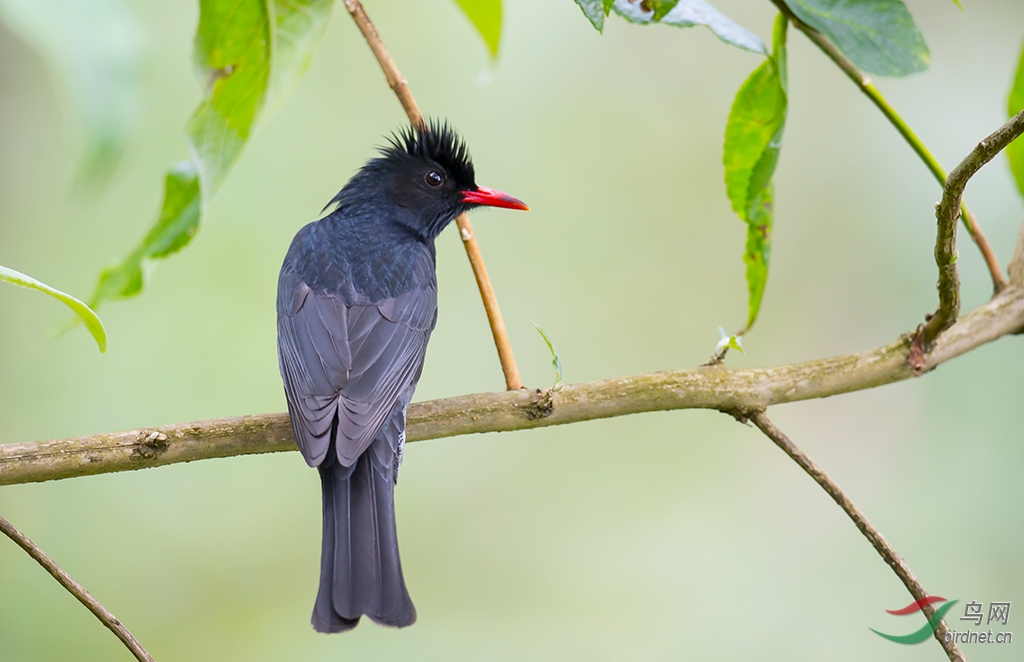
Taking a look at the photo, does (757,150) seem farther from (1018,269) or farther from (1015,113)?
(1018,269)

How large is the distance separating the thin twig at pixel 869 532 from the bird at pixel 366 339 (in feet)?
3.14

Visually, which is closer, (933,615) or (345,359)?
(933,615)

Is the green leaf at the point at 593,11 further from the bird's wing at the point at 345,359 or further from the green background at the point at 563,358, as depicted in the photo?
the green background at the point at 563,358

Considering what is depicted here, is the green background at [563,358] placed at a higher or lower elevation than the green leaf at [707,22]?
higher

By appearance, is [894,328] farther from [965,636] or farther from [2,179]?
[2,179]

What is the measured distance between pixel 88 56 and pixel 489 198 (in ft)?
10.6

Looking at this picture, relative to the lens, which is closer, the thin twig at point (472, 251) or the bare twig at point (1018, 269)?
the thin twig at point (472, 251)

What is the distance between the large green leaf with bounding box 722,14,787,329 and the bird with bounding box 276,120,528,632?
857mm

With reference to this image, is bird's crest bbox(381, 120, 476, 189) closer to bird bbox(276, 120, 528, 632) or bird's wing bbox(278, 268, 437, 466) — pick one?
bird bbox(276, 120, 528, 632)

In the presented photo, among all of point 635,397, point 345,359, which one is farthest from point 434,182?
point 635,397

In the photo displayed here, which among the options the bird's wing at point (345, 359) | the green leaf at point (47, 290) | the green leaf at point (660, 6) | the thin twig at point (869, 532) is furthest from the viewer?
the bird's wing at point (345, 359)

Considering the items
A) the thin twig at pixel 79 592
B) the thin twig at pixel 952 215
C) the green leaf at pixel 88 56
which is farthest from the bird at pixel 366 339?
the green leaf at pixel 88 56

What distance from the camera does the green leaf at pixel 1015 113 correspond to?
95.6 inches

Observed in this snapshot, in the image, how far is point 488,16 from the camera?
1486 mm
